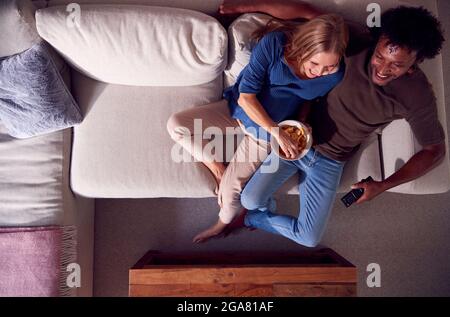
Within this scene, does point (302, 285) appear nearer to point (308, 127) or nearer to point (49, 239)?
point (308, 127)

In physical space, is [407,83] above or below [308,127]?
above

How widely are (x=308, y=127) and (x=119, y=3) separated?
0.84 metres

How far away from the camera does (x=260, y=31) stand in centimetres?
124

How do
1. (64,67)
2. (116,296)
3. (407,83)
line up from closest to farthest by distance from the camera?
(407,83) → (64,67) → (116,296)

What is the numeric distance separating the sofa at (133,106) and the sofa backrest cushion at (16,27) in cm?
1

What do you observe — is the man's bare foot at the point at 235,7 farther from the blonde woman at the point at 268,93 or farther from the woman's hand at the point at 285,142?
the woman's hand at the point at 285,142

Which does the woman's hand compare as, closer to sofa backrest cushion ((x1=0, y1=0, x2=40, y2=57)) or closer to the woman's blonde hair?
the woman's blonde hair

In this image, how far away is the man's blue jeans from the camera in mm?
1378

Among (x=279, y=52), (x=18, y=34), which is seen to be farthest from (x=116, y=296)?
(x=279, y=52)

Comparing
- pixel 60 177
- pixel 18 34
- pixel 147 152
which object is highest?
pixel 18 34

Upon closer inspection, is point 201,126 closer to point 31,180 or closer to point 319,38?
point 319,38

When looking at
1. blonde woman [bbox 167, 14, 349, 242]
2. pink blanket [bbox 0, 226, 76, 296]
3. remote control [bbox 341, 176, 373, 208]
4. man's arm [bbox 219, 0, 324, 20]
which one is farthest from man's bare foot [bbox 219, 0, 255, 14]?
pink blanket [bbox 0, 226, 76, 296]

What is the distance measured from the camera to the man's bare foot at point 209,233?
1666 millimetres

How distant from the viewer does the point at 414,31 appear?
994 mm
